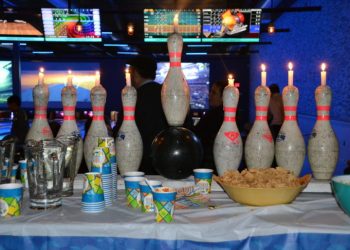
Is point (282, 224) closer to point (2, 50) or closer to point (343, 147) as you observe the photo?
point (343, 147)

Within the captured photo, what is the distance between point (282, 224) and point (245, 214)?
0.13m

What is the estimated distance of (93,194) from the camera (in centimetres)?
149

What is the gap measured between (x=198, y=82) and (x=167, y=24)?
290 inches

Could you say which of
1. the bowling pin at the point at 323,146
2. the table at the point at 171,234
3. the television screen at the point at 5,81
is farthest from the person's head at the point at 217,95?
the television screen at the point at 5,81

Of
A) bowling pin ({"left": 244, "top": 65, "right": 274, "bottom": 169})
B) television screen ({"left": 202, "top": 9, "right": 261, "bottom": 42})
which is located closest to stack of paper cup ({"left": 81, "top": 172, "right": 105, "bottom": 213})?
bowling pin ({"left": 244, "top": 65, "right": 274, "bottom": 169})

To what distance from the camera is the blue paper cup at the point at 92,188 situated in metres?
1.47

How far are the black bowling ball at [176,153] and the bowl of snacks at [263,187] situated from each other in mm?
227

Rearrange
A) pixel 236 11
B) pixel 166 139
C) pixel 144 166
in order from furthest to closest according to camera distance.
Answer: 1. pixel 236 11
2. pixel 144 166
3. pixel 166 139

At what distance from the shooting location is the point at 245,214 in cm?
145

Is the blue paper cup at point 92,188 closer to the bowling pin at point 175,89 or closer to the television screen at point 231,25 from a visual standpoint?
the bowling pin at point 175,89

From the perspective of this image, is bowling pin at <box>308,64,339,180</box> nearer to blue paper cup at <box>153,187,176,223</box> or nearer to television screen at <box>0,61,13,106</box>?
blue paper cup at <box>153,187,176,223</box>

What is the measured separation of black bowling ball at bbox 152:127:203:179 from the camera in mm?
1791

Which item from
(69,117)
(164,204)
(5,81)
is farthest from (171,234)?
(5,81)

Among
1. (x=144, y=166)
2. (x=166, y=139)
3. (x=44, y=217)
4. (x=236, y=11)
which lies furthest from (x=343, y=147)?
(x=44, y=217)
